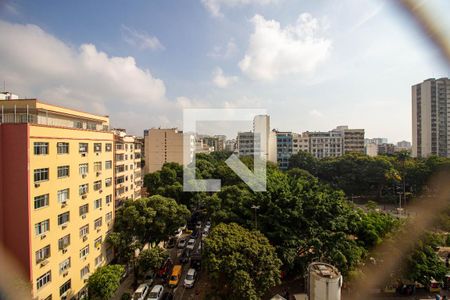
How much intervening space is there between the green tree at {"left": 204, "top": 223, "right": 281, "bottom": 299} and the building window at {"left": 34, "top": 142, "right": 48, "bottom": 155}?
6.40 meters

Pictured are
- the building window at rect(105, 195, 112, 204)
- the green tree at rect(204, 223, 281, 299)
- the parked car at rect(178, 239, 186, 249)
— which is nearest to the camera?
the green tree at rect(204, 223, 281, 299)

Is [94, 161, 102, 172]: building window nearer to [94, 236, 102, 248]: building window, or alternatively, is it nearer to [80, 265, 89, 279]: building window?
[94, 236, 102, 248]: building window

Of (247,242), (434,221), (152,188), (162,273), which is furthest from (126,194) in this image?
(434,221)

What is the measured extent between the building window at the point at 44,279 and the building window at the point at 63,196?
244 centimetres

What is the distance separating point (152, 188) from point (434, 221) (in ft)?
62.0

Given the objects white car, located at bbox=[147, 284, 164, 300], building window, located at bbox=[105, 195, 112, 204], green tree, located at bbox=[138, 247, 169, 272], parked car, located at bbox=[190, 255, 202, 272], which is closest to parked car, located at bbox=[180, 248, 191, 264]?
parked car, located at bbox=[190, 255, 202, 272]

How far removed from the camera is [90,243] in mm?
11078

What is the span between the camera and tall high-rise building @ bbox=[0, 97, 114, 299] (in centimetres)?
775

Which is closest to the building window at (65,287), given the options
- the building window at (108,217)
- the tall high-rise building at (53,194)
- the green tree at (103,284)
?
the tall high-rise building at (53,194)

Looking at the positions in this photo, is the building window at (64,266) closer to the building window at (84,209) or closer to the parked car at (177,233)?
the building window at (84,209)

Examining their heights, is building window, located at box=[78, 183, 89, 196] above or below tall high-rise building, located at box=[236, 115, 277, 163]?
below

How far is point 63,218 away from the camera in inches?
370

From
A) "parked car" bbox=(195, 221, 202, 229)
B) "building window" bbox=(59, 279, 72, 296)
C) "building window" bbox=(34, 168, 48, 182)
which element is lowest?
"parked car" bbox=(195, 221, 202, 229)

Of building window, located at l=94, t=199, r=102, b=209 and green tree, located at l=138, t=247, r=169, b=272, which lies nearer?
green tree, located at l=138, t=247, r=169, b=272
